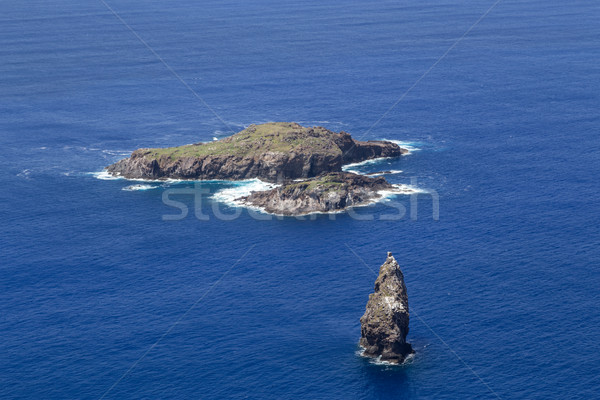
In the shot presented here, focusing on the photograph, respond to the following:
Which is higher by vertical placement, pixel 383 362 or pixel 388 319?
Result: pixel 388 319

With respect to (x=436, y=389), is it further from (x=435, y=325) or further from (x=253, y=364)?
(x=253, y=364)

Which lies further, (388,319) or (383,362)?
(383,362)

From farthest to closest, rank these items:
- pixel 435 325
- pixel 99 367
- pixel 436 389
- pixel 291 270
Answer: pixel 291 270
pixel 435 325
pixel 99 367
pixel 436 389

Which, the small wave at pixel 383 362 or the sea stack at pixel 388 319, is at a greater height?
the sea stack at pixel 388 319

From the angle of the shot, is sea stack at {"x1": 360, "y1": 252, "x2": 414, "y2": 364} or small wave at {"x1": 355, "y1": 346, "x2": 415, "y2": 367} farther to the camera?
small wave at {"x1": 355, "y1": 346, "x2": 415, "y2": 367}

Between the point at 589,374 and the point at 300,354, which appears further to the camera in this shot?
the point at 300,354

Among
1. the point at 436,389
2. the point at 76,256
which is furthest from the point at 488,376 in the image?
the point at 76,256

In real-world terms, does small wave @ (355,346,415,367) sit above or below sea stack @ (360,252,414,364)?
below

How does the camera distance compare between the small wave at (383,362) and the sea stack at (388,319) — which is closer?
the sea stack at (388,319)
